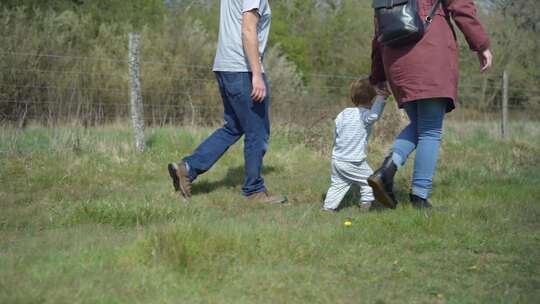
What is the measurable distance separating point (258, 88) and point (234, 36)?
20.7 inches

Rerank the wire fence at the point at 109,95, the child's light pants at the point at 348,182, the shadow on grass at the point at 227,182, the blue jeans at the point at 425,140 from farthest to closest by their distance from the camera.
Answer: the wire fence at the point at 109,95 → the shadow on grass at the point at 227,182 → the child's light pants at the point at 348,182 → the blue jeans at the point at 425,140

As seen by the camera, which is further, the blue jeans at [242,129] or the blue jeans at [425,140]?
the blue jeans at [242,129]

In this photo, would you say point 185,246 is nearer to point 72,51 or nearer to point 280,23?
point 72,51

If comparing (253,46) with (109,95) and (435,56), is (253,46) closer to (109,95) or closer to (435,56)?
(435,56)

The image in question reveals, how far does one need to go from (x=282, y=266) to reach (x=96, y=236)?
1340 millimetres

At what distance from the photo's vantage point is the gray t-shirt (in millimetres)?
5309

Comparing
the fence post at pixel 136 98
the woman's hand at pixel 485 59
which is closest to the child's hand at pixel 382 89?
the woman's hand at pixel 485 59

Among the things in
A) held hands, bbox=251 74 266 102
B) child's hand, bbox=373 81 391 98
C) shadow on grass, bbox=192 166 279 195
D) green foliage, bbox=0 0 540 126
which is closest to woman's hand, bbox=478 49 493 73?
child's hand, bbox=373 81 391 98

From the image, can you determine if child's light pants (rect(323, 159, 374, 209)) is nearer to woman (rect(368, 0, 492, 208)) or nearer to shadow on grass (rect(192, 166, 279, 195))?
woman (rect(368, 0, 492, 208))

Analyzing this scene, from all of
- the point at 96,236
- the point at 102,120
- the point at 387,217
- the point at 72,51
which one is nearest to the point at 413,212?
the point at 387,217

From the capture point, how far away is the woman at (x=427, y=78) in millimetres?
4473

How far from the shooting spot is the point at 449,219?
433 cm

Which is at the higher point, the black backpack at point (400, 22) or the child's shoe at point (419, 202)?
the black backpack at point (400, 22)

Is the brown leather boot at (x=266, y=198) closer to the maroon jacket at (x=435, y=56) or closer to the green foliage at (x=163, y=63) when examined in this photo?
the maroon jacket at (x=435, y=56)
